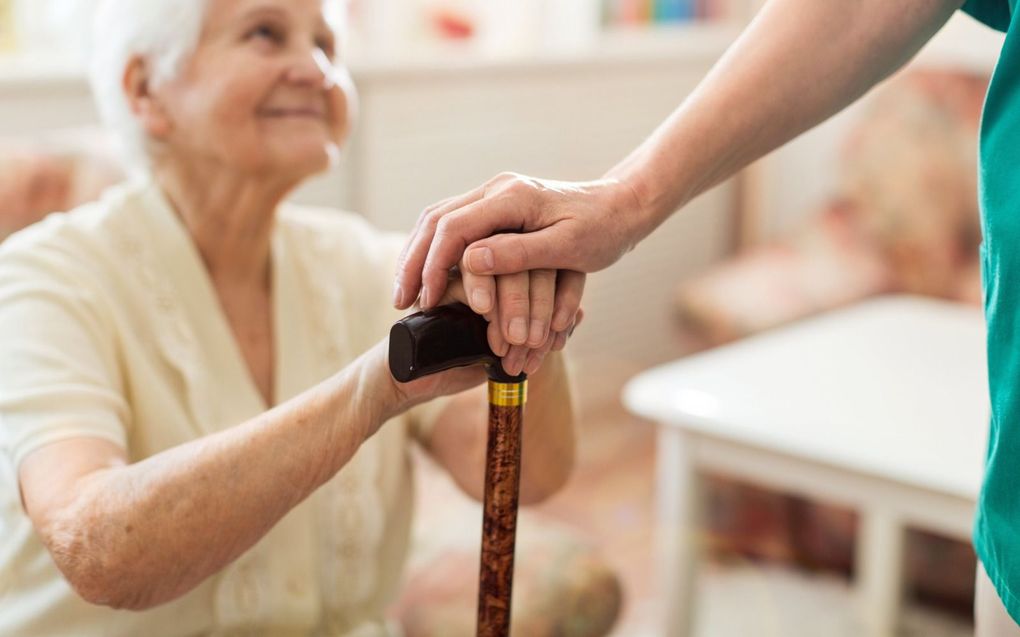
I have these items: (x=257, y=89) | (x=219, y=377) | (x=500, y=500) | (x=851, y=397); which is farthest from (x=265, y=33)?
(x=851, y=397)

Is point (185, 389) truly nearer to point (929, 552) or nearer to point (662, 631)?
point (662, 631)

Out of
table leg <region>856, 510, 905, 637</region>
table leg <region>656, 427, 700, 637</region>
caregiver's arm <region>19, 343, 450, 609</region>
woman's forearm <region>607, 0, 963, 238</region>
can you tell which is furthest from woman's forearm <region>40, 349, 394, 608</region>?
table leg <region>856, 510, 905, 637</region>

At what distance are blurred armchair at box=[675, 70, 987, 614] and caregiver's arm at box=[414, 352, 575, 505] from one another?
6.12 feet

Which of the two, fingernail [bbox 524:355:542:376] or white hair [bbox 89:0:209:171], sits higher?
white hair [bbox 89:0:209:171]

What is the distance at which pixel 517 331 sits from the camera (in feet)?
2.52

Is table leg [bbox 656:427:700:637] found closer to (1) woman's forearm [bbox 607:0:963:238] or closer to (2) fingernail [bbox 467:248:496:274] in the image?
(1) woman's forearm [bbox 607:0:963:238]

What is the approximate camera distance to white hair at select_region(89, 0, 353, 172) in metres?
1.14

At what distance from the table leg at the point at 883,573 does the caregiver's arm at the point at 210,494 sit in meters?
1.07

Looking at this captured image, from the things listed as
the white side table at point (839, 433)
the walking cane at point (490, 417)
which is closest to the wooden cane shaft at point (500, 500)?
the walking cane at point (490, 417)

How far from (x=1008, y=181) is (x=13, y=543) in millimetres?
820

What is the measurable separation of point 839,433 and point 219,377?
40.7 inches

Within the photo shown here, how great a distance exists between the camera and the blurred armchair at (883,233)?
298 cm

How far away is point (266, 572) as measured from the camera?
1010 millimetres

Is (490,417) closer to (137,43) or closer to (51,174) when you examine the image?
(137,43)
